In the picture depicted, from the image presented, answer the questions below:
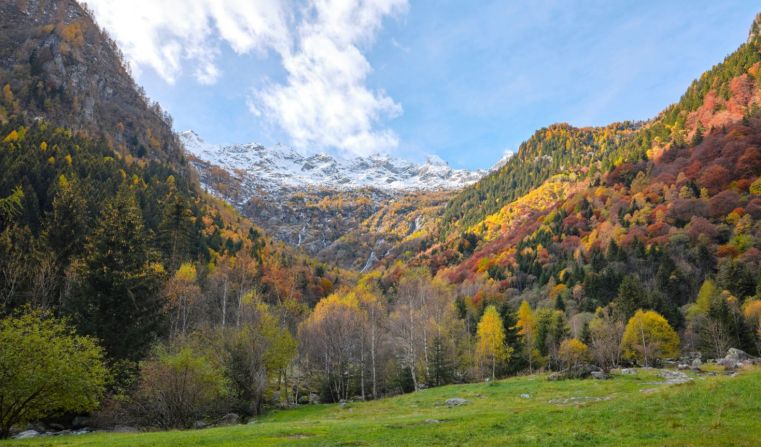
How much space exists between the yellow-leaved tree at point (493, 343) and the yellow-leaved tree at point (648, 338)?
2018 cm

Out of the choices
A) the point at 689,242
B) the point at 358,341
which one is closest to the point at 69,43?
the point at 358,341

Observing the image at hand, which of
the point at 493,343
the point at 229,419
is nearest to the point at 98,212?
the point at 229,419

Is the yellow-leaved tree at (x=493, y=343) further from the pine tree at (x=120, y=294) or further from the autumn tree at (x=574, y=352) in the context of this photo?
the pine tree at (x=120, y=294)

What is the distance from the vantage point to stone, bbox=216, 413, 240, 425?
42091mm

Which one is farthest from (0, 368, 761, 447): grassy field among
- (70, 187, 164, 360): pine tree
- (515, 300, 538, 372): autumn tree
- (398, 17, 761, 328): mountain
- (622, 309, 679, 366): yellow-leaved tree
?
(398, 17, 761, 328): mountain

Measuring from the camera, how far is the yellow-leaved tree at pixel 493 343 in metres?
69.3

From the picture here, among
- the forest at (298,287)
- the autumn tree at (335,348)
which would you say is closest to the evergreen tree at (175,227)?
the forest at (298,287)

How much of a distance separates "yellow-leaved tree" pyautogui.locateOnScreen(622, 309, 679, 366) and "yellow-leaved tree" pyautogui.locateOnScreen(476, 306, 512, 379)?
66.2ft

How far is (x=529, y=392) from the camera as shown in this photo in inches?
1401

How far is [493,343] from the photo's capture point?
69.4 metres

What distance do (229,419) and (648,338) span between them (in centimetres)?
6559

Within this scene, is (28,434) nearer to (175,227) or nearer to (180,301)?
(180,301)

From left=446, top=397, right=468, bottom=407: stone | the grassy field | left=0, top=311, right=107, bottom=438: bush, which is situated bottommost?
left=446, top=397, right=468, bottom=407: stone

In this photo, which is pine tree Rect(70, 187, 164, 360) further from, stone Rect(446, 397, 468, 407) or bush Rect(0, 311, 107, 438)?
stone Rect(446, 397, 468, 407)
